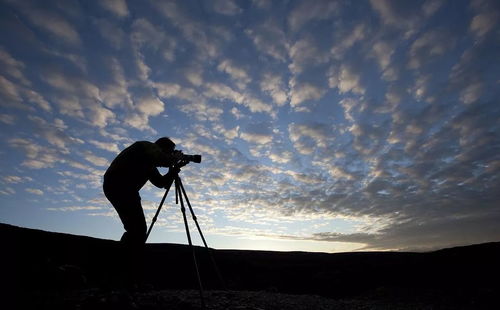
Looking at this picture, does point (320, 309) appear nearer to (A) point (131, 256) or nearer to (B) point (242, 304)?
(B) point (242, 304)

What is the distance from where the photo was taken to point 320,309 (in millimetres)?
4938

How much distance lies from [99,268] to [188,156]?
4.18 metres

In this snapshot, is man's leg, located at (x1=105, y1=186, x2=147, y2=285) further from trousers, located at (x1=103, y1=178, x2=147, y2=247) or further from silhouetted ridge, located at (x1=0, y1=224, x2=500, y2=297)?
silhouetted ridge, located at (x1=0, y1=224, x2=500, y2=297)

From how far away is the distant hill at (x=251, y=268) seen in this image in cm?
532

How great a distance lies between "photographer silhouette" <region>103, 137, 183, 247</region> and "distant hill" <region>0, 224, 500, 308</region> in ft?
5.91

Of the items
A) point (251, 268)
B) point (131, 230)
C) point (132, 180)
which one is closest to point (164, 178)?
point (132, 180)

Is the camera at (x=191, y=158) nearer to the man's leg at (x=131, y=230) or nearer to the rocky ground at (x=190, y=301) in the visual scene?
the man's leg at (x=131, y=230)

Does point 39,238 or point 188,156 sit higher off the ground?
point 188,156

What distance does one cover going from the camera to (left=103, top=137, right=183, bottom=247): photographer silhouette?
174 inches

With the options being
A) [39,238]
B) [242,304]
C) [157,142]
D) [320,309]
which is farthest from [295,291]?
[39,238]

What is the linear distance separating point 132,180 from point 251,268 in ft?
18.9

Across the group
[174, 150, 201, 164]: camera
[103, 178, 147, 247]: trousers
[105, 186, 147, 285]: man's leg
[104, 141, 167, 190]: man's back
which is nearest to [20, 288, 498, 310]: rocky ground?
[105, 186, 147, 285]: man's leg

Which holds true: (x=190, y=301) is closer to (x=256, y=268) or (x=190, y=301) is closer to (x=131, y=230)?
(x=131, y=230)

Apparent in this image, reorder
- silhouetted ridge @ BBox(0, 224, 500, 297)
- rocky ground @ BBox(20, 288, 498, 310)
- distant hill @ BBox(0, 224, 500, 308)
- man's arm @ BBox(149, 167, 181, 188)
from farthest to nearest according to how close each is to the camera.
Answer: silhouetted ridge @ BBox(0, 224, 500, 297) < distant hill @ BBox(0, 224, 500, 308) < man's arm @ BBox(149, 167, 181, 188) < rocky ground @ BBox(20, 288, 498, 310)
